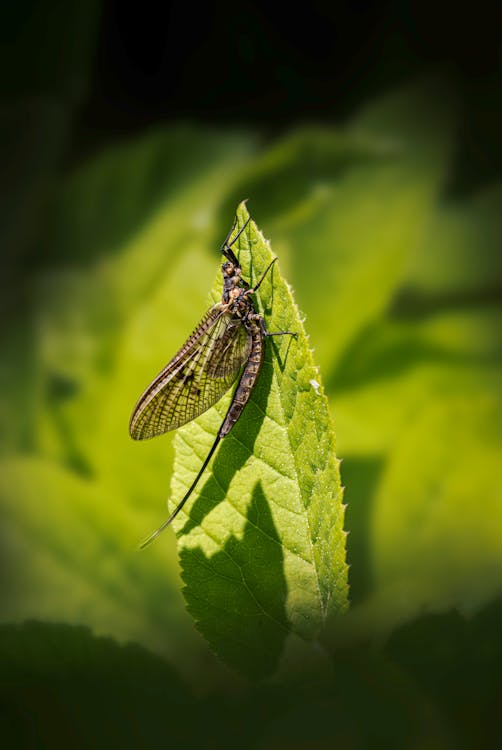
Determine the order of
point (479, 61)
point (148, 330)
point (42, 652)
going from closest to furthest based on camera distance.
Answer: point (42, 652) < point (148, 330) < point (479, 61)

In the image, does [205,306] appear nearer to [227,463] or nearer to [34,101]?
[227,463]

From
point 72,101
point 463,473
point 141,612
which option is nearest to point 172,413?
point 141,612

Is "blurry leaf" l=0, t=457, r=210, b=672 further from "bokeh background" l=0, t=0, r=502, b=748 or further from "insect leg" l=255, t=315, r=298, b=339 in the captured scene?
"insect leg" l=255, t=315, r=298, b=339

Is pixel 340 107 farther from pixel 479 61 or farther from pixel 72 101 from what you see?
pixel 72 101

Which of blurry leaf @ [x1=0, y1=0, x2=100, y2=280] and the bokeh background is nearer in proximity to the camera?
the bokeh background

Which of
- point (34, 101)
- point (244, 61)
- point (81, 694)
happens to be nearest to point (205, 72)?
point (244, 61)

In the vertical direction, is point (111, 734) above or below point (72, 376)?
below

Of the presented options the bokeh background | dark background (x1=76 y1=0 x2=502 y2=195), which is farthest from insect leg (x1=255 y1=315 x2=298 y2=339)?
dark background (x1=76 y1=0 x2=502 y2=195)
